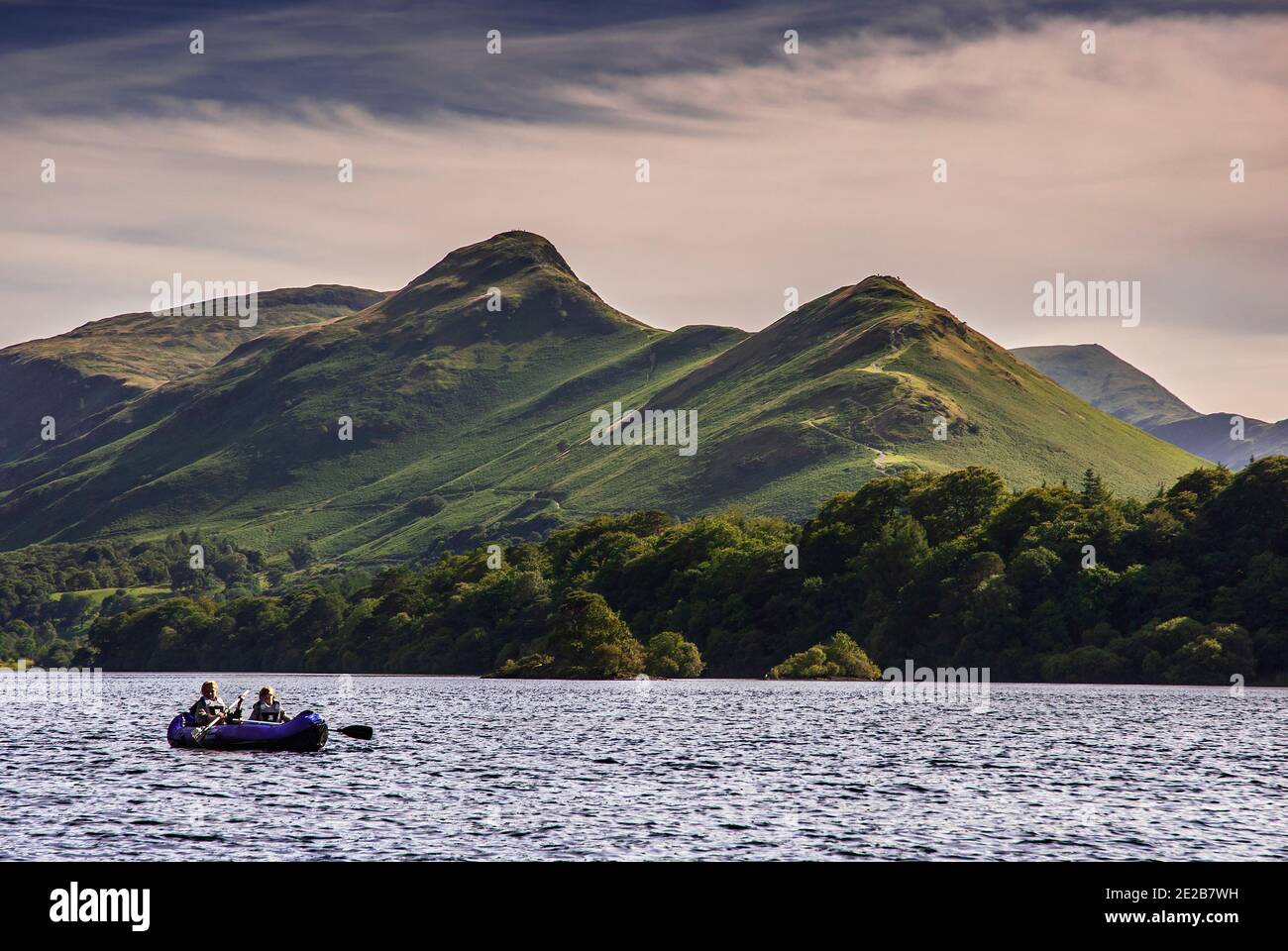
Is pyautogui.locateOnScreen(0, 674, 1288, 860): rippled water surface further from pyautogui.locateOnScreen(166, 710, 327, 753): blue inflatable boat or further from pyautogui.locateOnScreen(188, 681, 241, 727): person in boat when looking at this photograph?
pyautogui.locateOnScreen(188, 681, 241, 727): person in boat

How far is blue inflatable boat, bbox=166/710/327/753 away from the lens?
8694cm

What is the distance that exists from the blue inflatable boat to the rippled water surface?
1045 mm

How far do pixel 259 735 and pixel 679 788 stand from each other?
95.9 ft

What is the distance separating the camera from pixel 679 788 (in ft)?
232

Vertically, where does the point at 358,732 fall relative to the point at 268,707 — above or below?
below

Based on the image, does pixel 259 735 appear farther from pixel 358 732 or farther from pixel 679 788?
pixel 679 788

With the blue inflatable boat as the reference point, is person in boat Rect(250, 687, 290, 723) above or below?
above

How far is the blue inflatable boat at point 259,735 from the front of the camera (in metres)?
86.9

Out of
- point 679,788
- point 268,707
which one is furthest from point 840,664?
point 679,788

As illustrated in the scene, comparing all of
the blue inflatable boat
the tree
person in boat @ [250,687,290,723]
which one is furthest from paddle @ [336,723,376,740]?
the tree

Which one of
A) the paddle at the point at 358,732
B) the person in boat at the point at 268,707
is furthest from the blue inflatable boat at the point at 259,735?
the paddle at the point at 358,732

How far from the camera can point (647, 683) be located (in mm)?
196250
